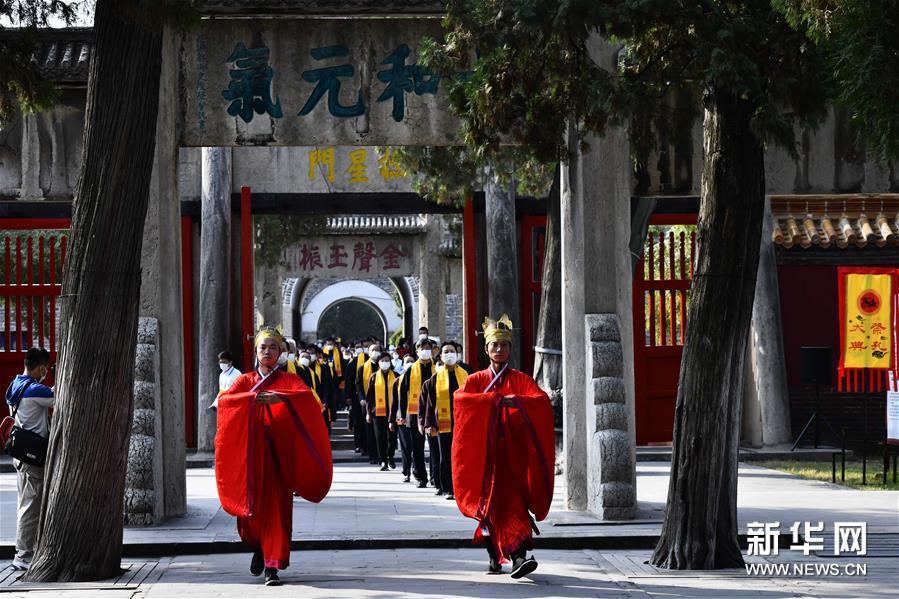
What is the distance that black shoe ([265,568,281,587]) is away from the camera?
8992 mm

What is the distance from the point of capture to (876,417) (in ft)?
62.9

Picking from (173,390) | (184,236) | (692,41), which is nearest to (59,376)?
(173,390)

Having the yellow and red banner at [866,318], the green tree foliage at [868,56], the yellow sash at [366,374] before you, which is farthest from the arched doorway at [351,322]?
the green tree foliage at [868,56]

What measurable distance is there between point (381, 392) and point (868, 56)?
482 inches

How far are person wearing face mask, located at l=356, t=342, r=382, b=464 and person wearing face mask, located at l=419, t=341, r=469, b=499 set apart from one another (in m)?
4.30

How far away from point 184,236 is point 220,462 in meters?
11.6

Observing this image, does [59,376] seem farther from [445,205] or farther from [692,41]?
[445,205]

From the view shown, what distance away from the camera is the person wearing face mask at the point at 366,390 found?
1945 centimetres

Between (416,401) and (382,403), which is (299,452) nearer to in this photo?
(416,401)

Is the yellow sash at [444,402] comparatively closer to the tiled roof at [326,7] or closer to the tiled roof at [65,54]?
the tiled roof at [326,7]

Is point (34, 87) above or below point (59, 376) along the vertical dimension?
above

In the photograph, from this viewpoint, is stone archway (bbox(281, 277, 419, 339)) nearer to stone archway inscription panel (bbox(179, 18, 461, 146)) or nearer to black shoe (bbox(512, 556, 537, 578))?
stone archway inscription panel (bbox(179, 18, 461, 146))

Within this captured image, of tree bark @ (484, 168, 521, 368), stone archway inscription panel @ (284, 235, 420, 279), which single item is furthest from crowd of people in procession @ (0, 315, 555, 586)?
stone archway inscription panel @ (284, 235, 420, 279)

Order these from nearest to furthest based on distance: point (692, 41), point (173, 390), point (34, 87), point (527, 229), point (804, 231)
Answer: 1. point (692, 41)
2. point (34, 87)
3. point (173, 390)
4. point (804, 231)
5. point (527, 229)
